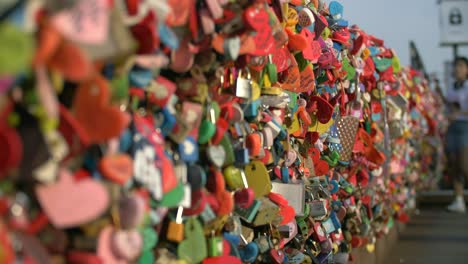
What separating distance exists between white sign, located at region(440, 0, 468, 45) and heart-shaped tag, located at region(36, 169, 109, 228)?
65.4ft

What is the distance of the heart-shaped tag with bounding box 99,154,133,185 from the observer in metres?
1.39

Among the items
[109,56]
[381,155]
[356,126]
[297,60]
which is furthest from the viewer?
[381,155]

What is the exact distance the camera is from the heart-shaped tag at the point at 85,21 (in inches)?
47.1

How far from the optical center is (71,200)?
4.19 ft

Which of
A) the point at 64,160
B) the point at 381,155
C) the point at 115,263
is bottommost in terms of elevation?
the point at 381,155

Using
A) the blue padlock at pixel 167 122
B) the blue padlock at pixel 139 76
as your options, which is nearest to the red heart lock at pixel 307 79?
the blue padlock at pixel 167 122

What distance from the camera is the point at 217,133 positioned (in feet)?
6.97

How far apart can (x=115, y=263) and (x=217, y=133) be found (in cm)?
73

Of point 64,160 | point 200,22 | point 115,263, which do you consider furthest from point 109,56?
point 200,22

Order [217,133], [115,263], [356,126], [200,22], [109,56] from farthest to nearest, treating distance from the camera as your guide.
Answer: [356,126]
[217,133]
[200,22]
[115,263]
[109,56]

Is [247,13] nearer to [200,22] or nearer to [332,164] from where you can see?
[200,22]

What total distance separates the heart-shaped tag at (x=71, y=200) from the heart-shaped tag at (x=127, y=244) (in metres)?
0.13

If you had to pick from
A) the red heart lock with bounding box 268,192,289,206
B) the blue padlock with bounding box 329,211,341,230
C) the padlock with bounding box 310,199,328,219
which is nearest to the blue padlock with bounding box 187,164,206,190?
the red heart lock with bounding box 268,192,289,206

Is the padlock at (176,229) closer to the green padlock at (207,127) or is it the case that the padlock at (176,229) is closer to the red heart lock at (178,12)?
the green padlock at (207,127)
